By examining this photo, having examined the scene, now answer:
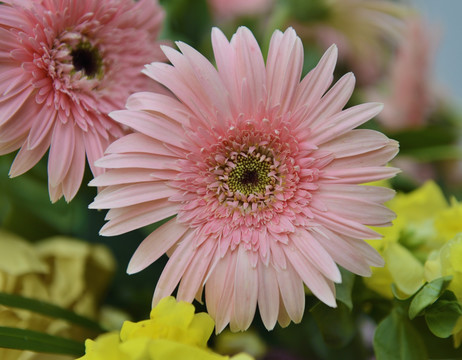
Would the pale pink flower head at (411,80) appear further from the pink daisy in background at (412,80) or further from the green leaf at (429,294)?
the green leaf at (429,294)

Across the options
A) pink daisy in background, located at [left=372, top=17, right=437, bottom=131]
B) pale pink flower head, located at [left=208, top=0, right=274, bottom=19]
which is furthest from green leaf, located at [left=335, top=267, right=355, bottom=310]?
pale pink flower head, located at [left=208, top=0, right=274, bottom=19]

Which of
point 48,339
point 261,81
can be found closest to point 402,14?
point 261,81

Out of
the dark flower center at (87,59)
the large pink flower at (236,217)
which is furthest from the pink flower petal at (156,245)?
the dark flower center at (87,59)

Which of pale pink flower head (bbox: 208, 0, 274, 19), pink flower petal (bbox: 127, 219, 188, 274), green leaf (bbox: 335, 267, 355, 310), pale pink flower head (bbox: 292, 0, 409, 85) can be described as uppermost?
pale pink flower head (bbox: 208, 0, 274, 19)

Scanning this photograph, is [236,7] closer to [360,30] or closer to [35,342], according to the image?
[360,30]

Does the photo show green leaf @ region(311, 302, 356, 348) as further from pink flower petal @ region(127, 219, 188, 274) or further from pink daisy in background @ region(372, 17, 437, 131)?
pink daisy in background @ region(372, 17, 437, 131)

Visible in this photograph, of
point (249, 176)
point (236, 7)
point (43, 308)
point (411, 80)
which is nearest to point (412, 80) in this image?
point (411, 80)
